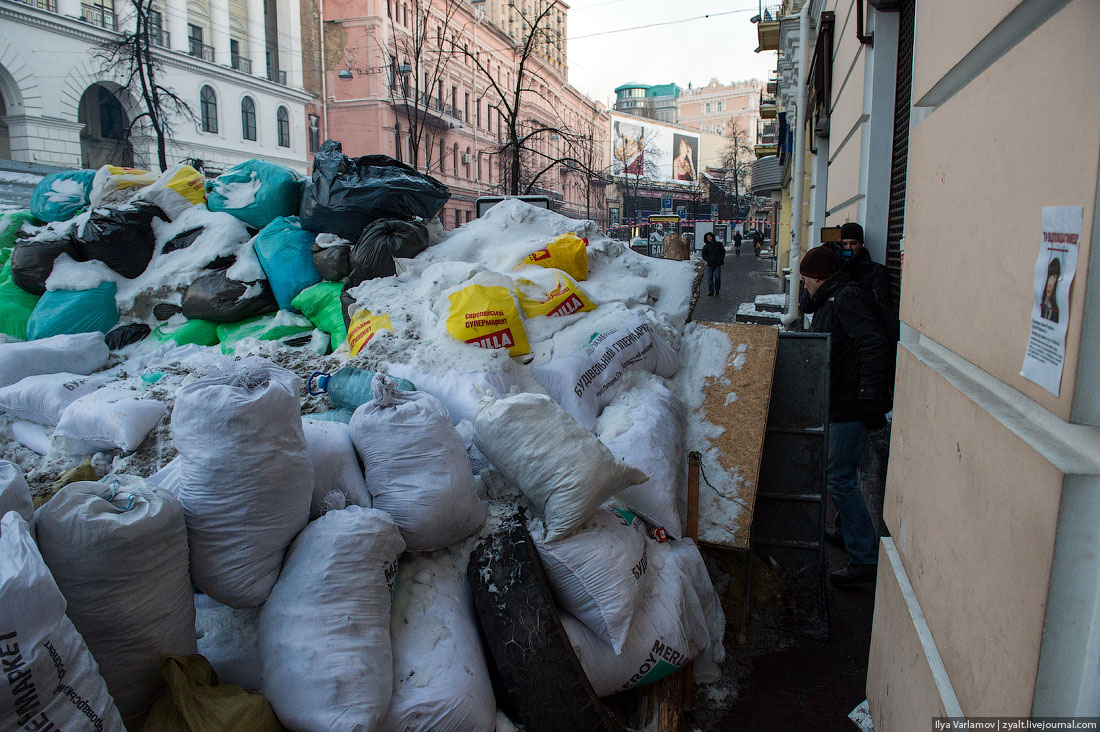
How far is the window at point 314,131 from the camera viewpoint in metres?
29.5

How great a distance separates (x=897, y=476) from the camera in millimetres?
2051

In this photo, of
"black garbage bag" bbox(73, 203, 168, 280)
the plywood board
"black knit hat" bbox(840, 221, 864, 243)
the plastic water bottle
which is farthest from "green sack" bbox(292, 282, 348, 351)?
"black knit hat" bbox(840, 221, 864, 243)

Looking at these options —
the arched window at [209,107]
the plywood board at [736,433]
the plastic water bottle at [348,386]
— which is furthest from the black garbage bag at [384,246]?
the arched window at [209,107]

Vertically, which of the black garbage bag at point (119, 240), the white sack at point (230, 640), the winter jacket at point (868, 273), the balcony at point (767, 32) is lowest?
the white sack at point (230, 640)

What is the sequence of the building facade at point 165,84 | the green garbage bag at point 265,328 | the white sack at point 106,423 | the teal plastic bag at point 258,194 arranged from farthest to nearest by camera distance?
the building facade at point 165,84 < the teal plastic bag at point 258,194 < the green garbage bag at point 265,328 < the white sack at point 106,423

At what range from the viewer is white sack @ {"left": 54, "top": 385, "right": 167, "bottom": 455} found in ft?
9.11

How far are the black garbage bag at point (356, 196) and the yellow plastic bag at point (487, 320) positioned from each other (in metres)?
1.54

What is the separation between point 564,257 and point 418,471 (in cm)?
243

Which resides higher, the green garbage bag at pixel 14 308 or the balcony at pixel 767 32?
the balcony at pixel 767 32

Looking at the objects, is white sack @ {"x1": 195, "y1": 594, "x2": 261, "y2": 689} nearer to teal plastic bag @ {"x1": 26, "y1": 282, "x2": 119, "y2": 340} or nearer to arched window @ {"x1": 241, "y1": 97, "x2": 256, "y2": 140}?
teal plastic bag @ {"x1": 26, "y1": 282, "x2": 119, "y2": 340}

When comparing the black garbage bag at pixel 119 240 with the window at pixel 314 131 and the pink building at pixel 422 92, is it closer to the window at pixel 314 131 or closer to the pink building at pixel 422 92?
the pink building at pixel 422 92

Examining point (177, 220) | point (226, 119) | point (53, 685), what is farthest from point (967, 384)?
point (226, 119)

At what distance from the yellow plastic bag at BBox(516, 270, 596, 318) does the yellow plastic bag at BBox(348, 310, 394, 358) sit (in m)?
0.74

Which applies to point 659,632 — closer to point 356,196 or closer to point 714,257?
point 356,196
